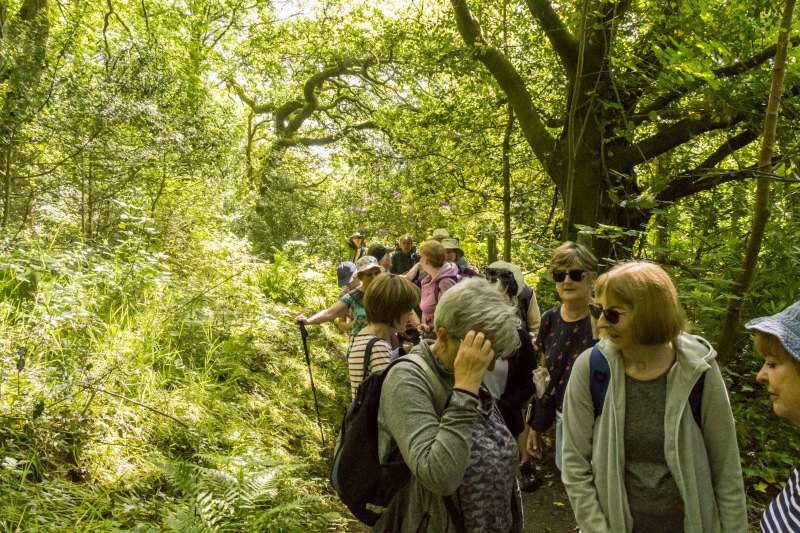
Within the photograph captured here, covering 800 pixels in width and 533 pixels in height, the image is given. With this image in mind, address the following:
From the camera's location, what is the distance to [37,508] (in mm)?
2797

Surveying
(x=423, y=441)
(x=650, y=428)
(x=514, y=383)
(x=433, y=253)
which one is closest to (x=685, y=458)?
(x=650, y=428)

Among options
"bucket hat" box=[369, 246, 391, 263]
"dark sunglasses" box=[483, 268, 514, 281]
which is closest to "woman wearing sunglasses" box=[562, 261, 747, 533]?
"dark sunglasses" box=[483, 268, 514, 281]

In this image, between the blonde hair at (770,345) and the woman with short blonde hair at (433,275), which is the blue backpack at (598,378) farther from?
the woman with short blonde hair at (433,275)

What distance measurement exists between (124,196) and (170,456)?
526cm

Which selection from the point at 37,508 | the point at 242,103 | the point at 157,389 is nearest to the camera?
the point at 37,508

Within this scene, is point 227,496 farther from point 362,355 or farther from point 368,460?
point 368,460

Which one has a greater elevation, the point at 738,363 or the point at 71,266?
the point at 71,266

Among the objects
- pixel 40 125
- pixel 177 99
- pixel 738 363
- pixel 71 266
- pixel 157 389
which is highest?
pixel 177 99

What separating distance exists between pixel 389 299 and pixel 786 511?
212 cm

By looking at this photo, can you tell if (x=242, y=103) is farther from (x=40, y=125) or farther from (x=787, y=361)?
(x=787, y=361)

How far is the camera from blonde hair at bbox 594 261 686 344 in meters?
1.92

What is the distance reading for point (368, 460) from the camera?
6.11ft

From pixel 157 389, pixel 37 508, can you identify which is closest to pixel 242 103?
pixel 157 389

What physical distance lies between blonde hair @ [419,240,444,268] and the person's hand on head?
3543mm
